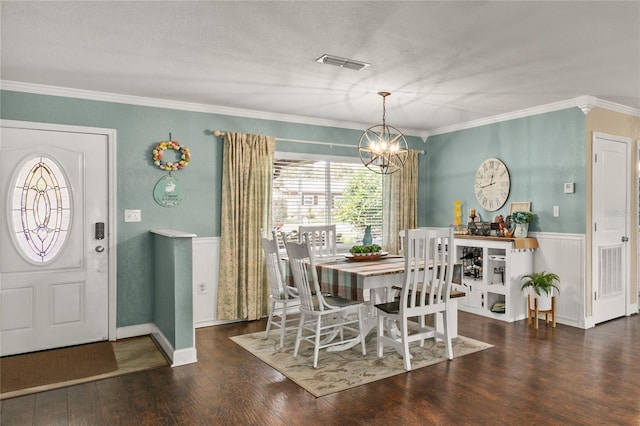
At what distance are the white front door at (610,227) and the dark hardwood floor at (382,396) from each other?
3.68 feet

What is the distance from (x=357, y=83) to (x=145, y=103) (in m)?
2.21

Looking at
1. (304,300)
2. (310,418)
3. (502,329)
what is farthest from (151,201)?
(502,329)

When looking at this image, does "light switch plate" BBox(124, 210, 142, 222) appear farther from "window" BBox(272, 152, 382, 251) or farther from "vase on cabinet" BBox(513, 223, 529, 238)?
"vase on cabinet" BBox(513, 223, 529, 238)

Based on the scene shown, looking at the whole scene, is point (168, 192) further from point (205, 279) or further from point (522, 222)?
point (522, 222)

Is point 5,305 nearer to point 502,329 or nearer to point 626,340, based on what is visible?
point 502,329

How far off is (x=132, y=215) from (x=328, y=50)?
265 cm

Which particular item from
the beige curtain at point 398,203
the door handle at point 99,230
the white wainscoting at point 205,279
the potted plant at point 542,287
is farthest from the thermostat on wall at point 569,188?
the door handle at point 99,230

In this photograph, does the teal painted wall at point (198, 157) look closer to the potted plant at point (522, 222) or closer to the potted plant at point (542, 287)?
the potted plant at point (522, 222)

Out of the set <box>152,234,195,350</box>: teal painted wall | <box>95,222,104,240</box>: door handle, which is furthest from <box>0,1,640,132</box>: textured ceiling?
<box>152,234,195,350</box>: teal painted wall

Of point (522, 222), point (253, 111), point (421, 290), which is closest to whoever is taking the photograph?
point (421, 290)

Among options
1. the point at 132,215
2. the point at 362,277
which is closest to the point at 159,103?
the point at 132,215

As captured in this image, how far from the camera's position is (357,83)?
4.04m

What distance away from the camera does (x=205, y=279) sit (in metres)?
4.89

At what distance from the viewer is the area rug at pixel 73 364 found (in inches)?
128
